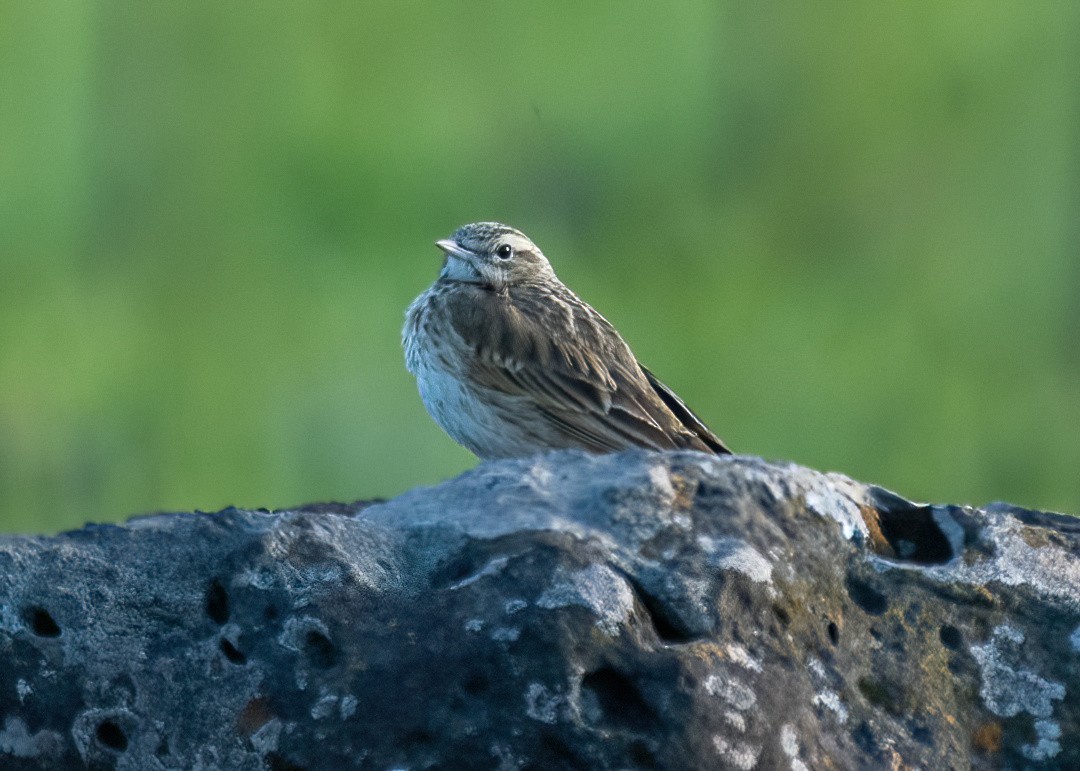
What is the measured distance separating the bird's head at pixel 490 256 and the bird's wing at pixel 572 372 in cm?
34

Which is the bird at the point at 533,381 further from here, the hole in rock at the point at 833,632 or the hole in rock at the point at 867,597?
the hole in rock at the point at 833,632

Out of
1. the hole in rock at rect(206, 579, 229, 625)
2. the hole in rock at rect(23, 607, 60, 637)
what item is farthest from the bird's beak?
the hole in rock at rect(23, 607, 60, 637)

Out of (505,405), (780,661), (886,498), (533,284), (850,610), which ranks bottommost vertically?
(780,661)

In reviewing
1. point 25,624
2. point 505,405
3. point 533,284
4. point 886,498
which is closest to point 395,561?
point 25,624

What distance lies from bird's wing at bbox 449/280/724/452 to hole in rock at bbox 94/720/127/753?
2.77m

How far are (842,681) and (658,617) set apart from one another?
47 centimetres

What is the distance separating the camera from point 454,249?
7180 millimetres

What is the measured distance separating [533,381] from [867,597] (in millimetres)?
2657

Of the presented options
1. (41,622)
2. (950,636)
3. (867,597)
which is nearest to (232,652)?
(41,622)

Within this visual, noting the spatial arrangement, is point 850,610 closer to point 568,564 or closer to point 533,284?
point 568,564

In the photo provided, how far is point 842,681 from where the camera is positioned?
379 centimetres

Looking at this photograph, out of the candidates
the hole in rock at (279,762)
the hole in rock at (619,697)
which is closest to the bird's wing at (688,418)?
the hole in rock at (619,697)

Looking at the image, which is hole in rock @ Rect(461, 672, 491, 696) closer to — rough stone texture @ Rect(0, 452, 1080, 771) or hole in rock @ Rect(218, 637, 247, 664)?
rough stone texture @ Rect(0, 452, 1080, 771)

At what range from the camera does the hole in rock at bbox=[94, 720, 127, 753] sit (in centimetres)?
366
